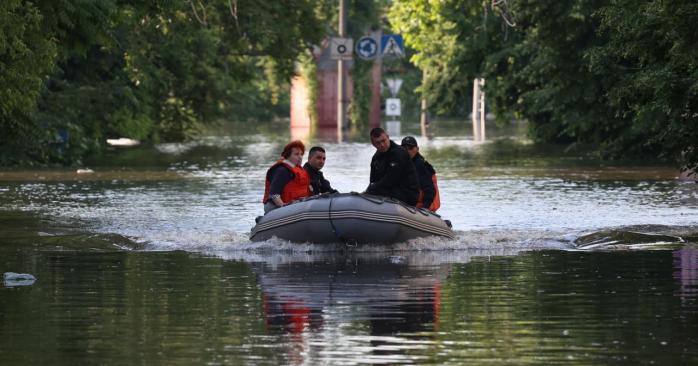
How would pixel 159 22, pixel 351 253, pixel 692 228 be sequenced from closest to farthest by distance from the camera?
pixel 351 253, pixel 692 228, pixel 159 22

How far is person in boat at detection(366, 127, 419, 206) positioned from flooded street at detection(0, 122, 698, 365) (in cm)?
77

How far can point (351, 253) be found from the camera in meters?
21.5

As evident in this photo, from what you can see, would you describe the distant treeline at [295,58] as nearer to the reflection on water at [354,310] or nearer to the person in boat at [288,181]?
the person in boat at [288,181]

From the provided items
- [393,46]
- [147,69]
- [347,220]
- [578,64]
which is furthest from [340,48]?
[347,220]

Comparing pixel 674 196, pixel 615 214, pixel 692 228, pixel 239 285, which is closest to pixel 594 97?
pixel 674 196

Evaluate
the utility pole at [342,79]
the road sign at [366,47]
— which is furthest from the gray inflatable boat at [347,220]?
the road sign at [366,47]

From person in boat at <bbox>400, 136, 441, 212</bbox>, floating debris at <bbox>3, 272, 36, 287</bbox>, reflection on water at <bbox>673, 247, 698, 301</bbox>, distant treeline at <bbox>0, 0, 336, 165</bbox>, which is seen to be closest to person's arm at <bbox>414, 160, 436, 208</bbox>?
person in boat at <bbox>400, 136, 441, 212</bbox>

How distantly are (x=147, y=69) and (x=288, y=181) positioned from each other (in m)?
27.1

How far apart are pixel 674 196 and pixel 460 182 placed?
21.9 ft

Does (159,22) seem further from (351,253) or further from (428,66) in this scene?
(351,253)

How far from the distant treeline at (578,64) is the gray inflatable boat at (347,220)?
4402mm

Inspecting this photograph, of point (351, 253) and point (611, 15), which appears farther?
point (611, 15)

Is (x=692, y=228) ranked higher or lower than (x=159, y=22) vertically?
lower

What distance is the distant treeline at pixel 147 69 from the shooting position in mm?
31703
